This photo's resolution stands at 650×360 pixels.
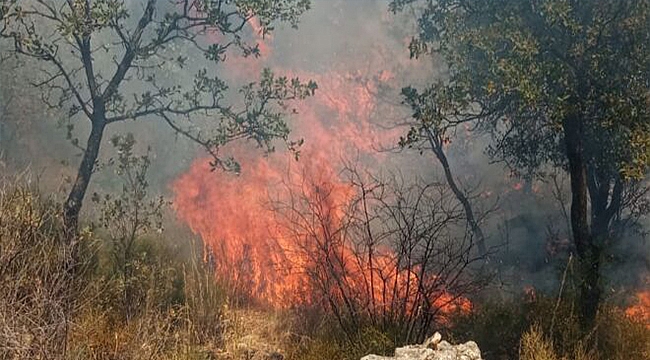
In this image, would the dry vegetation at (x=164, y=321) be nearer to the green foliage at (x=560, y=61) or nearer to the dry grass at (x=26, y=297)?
the dry grass at (x=26, y=297)

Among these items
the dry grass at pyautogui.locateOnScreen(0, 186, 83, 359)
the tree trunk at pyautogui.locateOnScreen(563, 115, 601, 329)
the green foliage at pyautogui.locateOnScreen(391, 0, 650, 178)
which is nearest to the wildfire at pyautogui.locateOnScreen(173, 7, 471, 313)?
the tree trunk at pyautogui.locateOnScreen(563, 115, 601, 329)

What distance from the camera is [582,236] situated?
9000 millimetres

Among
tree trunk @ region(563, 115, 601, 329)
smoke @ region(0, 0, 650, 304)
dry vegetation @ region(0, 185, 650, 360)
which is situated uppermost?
smoke @ region(0, 0, 650, 304)

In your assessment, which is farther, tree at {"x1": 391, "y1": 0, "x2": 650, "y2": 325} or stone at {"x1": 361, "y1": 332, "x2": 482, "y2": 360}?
tree at {"x1": 391, "y1": 0, "x2": 650, "y2": 325}

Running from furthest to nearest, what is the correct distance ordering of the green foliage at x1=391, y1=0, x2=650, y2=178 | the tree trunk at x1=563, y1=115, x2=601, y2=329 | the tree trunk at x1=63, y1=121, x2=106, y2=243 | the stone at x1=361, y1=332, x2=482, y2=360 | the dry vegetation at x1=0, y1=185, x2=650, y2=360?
the tree trunk at x1=63, y1=121, x2=106, y2=243 < the tree trunk at x1=563, y1=115, x2=601, y2=329 < the green foliage at x1=391, y1=0, x2=650, y2=178 < the dry vegetation at x1=0, y1=185, x2=650, y2=360 < the stone at x1=361, y1=332, x2=482, y2=360

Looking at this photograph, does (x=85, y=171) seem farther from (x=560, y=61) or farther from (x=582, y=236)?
(x=582, y=236)

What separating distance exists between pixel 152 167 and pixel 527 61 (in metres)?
14.2

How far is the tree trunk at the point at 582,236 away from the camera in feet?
28.3

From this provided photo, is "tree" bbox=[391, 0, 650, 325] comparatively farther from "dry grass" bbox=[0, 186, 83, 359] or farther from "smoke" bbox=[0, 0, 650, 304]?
"dry grass" bbox=[0, 186, 83, 359]

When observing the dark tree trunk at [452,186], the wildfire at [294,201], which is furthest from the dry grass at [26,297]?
the dark tree trunk at [452,186]

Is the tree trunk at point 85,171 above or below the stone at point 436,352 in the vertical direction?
above

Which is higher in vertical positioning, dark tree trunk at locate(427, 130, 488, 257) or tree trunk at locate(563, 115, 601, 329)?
dark tree trunk at locate(427, 130, 488, 257)

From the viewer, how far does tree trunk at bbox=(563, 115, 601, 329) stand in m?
8.62

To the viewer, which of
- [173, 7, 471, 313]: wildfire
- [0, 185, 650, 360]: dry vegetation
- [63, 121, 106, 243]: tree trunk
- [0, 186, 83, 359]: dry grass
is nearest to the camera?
[0, 186, 83, 359]: dry grass
